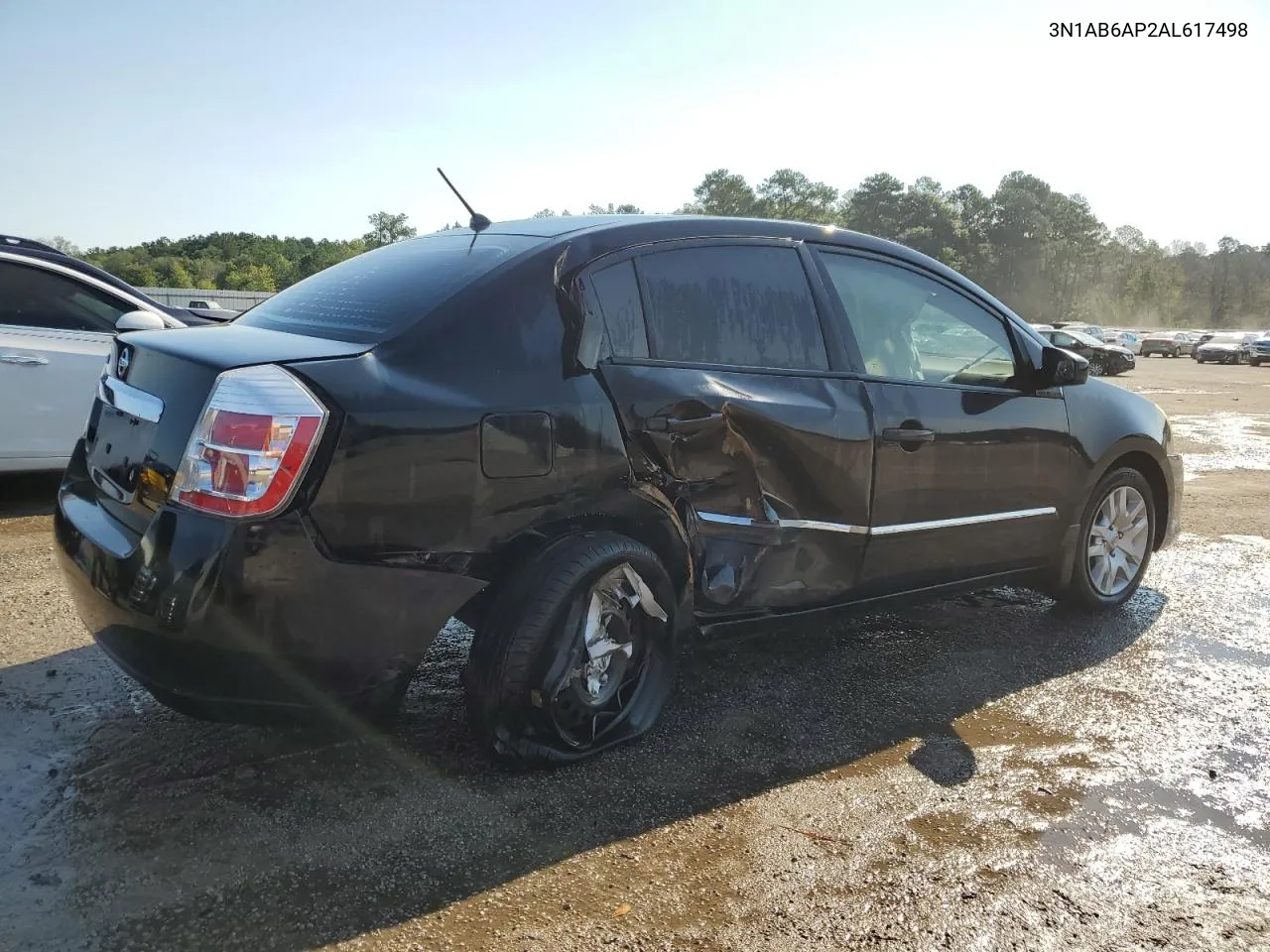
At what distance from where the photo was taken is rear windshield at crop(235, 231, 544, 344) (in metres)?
2.70

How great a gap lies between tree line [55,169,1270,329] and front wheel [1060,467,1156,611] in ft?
299

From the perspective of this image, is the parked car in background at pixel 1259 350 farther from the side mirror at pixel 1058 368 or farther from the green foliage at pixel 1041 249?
the green foliage at pixel 1041 249

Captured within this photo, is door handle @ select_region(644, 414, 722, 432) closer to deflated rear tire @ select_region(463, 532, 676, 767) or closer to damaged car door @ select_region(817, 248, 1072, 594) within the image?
deflated rear tire @ select_region(463, 532, 676, 767)

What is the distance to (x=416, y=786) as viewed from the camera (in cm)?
273

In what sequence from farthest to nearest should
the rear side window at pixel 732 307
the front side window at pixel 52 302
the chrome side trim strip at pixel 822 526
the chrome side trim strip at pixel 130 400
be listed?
the front side window at pixel 52 302 < the chrome side trim strip at pixel 822 526 < the rear side window at pixel 732 307 < the chrome side trim strip at pixel 130 400

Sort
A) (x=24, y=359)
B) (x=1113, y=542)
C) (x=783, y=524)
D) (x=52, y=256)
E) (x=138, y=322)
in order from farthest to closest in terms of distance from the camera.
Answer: (x=52, y=256)
(x=24, y=359)
(x=1113, y=542)
(x=138, y=322)
(x=783, y=524)

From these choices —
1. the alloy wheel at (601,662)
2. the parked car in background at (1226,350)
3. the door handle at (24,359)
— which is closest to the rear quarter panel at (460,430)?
the alloy wheel at (601,662)

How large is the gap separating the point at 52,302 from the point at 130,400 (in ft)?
13.5

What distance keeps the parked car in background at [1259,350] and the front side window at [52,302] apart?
4407cm

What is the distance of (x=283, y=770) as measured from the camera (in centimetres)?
278

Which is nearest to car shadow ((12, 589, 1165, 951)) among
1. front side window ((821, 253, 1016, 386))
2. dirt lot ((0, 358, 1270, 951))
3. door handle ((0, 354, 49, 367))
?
dirt lot ((0, 358, 1270, 951))

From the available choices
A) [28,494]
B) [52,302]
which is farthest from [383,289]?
[28,494]

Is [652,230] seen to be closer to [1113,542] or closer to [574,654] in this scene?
[574,654]

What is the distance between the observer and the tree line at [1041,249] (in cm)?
9819
